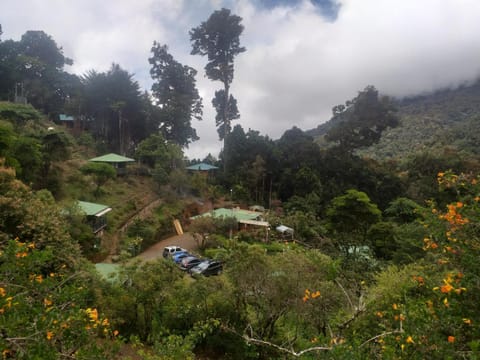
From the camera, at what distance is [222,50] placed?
29828 millimetres

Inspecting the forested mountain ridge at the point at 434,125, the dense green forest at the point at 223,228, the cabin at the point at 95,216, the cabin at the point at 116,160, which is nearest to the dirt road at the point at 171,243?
the dense green forest at the point at 223,228

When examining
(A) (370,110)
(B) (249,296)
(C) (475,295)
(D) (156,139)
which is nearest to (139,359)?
(B) (249,296)

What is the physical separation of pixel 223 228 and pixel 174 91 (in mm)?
17569

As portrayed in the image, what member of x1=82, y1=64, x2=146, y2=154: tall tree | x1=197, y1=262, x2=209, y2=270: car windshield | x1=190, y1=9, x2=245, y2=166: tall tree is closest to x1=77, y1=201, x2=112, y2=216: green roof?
x1=197, y1=262, x2=209, y2=270: car windshield

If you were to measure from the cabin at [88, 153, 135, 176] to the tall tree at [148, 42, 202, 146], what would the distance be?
697 cm

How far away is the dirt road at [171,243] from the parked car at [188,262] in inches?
87.2

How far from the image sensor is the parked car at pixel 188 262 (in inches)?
503

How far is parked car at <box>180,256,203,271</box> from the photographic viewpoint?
12772 millimetres

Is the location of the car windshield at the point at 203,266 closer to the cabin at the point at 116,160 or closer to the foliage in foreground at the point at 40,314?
the foliage in foreground at the point at 40,314

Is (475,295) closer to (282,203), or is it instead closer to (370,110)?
(282,203)

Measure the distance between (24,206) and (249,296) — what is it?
221 inches

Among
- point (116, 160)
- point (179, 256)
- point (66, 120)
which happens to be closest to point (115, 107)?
point (116, 160)

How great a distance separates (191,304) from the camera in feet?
21.7

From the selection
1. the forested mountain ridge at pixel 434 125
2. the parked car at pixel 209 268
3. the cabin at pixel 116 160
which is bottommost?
the parked car at pixel 209 268
